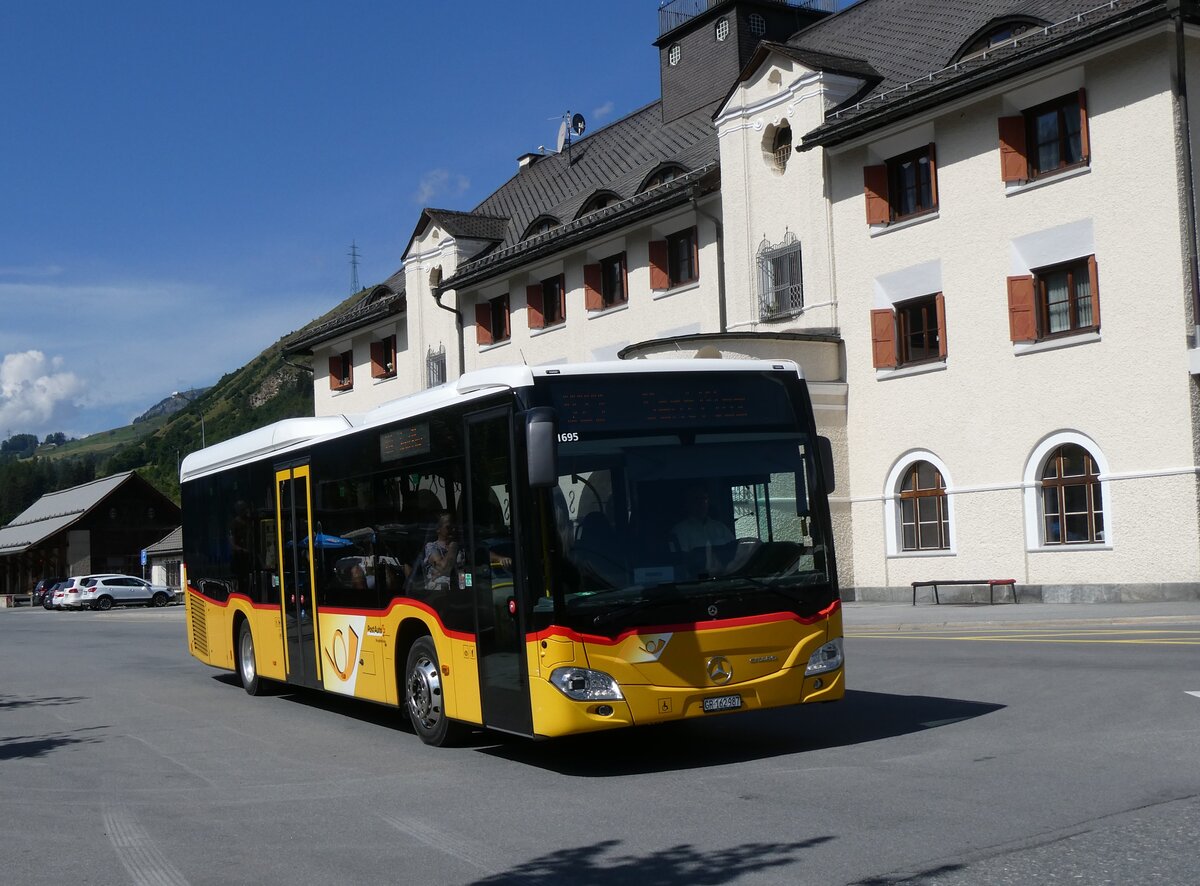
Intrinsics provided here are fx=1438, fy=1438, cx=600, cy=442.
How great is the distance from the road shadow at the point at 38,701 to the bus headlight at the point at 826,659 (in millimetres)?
9748

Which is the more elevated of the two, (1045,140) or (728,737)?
(1045,140)

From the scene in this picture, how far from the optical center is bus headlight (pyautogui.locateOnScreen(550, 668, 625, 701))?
9125 mm

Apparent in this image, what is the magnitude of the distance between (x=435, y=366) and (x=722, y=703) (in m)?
37.2

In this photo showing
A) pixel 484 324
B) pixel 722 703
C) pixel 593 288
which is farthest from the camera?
pixel 484 324

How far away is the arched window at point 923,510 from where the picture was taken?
28812mm

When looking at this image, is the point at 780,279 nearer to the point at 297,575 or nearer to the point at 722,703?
the point at 297,575

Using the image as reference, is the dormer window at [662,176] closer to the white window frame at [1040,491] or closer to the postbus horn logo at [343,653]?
the white window frame at [1040,491]

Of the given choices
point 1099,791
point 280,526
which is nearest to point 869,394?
point 280,526

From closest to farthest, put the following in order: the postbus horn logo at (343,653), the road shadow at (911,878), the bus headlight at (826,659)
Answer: the road shadow at (911,878), the bus headlight at (826,659), the postbus horn logo at (343,653)

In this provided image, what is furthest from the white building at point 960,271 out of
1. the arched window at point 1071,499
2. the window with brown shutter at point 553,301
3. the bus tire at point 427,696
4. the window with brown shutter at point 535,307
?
the bus tire at point 427,696

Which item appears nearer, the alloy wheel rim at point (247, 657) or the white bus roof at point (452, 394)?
the white bus roof at point (452, 394)

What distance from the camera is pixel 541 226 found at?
137 feet

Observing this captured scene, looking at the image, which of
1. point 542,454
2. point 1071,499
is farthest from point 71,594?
point 542,454

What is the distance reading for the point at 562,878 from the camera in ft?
21.2
